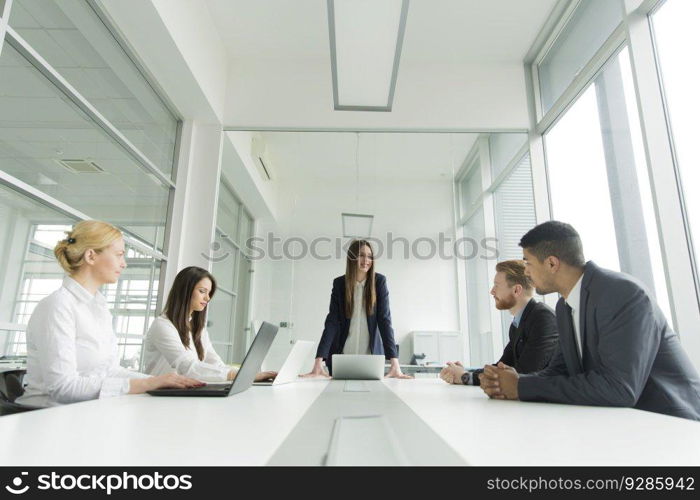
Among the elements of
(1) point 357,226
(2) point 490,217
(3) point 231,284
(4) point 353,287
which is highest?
(2) point 490,217

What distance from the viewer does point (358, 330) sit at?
9.31ft

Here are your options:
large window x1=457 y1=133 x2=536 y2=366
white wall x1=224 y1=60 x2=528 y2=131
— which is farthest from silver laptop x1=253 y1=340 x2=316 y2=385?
white wall x1=224 y1=60 x2=528 y2=131

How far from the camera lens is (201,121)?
4.21 meters

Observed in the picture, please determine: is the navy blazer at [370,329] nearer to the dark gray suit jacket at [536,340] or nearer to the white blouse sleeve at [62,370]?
the dark gray suit jacket at [536,340]

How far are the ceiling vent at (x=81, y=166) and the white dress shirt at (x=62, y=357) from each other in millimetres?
1191

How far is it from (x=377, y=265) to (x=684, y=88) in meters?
2.62

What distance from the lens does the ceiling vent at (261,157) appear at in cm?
444

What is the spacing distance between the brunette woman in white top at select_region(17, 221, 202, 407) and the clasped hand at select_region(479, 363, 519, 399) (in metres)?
0.87

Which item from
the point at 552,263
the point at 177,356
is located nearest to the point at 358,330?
the point at 177,356

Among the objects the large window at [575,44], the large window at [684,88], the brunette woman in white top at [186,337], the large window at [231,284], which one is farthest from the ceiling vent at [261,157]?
the large window at [684,88]

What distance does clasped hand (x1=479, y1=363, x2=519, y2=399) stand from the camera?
123cm

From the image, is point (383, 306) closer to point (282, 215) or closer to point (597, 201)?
point (597, 201)

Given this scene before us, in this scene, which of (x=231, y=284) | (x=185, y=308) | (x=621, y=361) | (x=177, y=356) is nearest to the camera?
(x=621, y=361)

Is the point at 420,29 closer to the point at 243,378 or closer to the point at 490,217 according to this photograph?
the point at 490,217
